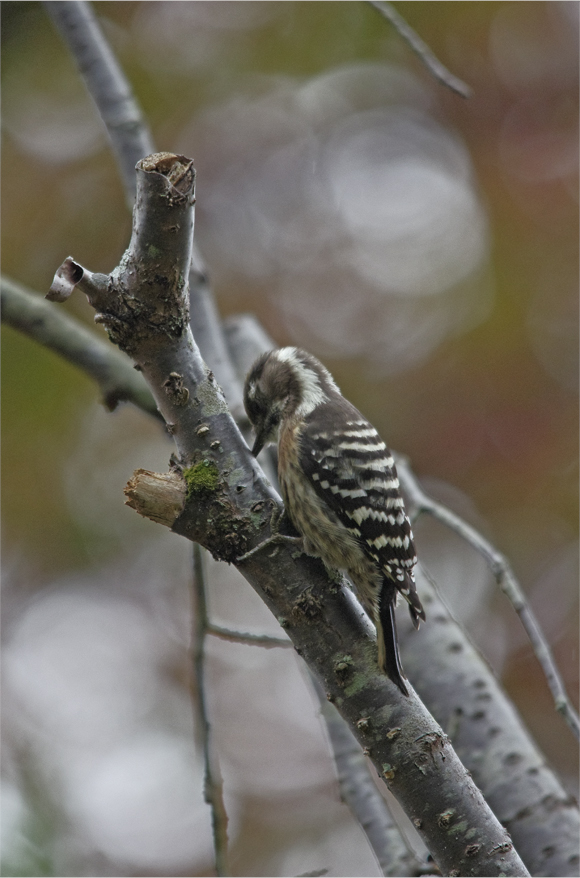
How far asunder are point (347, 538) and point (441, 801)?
0.99 metres

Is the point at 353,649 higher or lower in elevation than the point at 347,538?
lower

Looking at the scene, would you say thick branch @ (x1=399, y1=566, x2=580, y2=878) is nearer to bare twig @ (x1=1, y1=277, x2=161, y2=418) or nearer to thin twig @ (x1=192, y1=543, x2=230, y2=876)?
thin twig @ (x1=192, y1=543, x2=230, y2=876)

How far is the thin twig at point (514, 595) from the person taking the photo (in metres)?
2.54

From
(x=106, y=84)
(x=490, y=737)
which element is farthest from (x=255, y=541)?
(x=106, y=84)

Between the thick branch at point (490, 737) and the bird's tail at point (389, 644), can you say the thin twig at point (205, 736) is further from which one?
the thick branch at point (490, 737)

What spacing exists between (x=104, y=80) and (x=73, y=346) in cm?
126

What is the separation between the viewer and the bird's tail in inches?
83.7

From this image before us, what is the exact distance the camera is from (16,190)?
5227 mm

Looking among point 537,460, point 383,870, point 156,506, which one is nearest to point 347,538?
point 156,506

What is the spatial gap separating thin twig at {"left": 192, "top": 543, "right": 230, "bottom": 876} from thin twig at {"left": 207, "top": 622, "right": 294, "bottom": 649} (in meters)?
0.04

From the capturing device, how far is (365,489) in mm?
3004

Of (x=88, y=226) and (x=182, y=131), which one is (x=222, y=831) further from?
(x=182, y=131)

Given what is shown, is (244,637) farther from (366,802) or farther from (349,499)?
(366,802)

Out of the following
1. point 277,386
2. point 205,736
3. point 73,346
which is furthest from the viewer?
point 73,346
